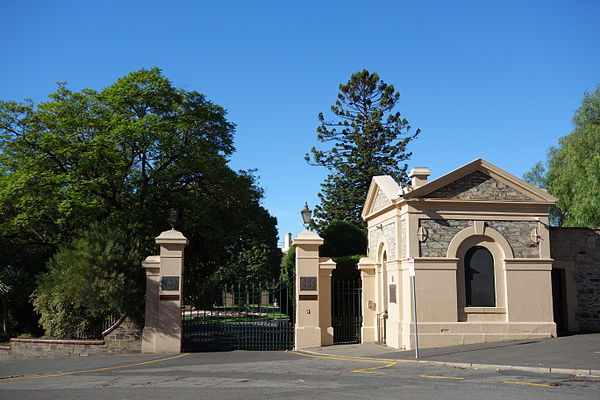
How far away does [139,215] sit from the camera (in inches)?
890

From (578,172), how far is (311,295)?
2320cm

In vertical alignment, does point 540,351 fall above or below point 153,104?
below

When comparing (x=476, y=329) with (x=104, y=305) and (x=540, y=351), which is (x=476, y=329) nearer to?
(x=540, y=351)

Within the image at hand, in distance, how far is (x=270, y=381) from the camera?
11.0 metres

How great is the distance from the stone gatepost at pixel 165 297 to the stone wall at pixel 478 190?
8.25 meters

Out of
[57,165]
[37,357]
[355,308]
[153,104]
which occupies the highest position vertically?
[153,104]

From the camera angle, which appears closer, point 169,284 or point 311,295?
point 169,284

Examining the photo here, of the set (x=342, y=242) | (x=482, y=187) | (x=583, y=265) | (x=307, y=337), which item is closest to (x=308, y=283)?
(x=307, y=337)

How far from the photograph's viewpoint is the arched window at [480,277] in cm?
1711

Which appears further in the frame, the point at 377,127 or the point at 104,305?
the point at 377,127

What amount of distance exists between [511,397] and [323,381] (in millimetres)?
3627

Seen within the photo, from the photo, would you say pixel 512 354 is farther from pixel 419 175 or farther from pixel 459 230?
pixel 419 175

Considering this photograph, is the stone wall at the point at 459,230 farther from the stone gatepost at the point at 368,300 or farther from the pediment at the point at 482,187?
the stone gatepost at the point at 368,300

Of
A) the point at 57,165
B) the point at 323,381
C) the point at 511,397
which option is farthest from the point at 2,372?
the point at 511,397
